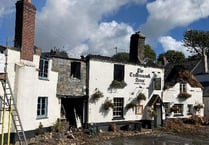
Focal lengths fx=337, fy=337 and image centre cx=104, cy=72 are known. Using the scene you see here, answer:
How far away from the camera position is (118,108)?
87.9ft

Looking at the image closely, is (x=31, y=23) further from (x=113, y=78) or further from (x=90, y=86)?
(x=113, y=78)

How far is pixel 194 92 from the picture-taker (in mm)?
33688

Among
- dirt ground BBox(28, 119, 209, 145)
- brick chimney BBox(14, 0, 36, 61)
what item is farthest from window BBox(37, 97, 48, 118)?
brick chimney BBox(14, 0, 36, 61)

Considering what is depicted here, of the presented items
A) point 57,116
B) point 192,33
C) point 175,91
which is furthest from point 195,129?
point 192,33

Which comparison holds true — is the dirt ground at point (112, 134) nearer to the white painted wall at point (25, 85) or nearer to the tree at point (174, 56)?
the white painted wall at point (25, 85)

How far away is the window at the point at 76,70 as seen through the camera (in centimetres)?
2444

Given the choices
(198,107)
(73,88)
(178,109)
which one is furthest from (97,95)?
(198,107)

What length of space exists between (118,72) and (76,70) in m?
3.80

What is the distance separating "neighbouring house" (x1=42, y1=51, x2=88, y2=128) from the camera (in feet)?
76.5

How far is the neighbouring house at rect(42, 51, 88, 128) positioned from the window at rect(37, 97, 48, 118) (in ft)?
8.29

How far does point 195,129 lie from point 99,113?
906 centimetres

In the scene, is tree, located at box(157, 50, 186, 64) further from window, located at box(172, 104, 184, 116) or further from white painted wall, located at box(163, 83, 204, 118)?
window, located at box(172, 104, 184, 116)

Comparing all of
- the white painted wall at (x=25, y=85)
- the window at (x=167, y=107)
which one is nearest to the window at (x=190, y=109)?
the window at (x=167, y=107)

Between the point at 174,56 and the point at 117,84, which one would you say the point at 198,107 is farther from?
the point at 174,56
